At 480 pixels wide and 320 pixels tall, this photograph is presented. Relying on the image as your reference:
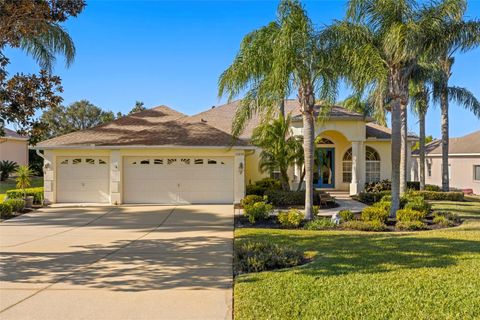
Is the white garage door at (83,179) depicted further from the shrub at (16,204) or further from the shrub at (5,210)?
the shrub at (5,210)

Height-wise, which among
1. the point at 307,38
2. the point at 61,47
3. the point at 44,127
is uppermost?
the point at 61,47

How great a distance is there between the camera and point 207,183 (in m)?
16.8

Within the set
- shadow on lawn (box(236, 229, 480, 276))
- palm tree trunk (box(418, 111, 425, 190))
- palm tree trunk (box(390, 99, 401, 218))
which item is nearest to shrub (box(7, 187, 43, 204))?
shadow on lawn (box(236, 229, 480, 276))

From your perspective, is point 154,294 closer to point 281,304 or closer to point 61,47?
point 281,304

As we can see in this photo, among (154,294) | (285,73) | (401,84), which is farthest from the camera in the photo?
(401,84)

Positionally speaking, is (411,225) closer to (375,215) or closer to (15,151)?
(375,215)

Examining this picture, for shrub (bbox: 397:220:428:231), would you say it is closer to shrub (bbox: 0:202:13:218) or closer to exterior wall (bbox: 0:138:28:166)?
shrub (bbox: 0:202:13:218)

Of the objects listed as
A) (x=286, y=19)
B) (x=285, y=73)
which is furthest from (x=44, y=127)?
(x=286, y=19)

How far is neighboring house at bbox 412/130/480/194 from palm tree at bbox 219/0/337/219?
2124cm

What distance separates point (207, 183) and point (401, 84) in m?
8.89

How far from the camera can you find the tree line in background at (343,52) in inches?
451

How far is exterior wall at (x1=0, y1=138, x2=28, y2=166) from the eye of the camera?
2978 cm

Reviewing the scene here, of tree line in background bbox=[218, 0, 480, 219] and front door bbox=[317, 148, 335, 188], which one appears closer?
tree line in background bbox=[218, 0, 480, 219]

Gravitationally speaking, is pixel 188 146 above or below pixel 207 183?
above
